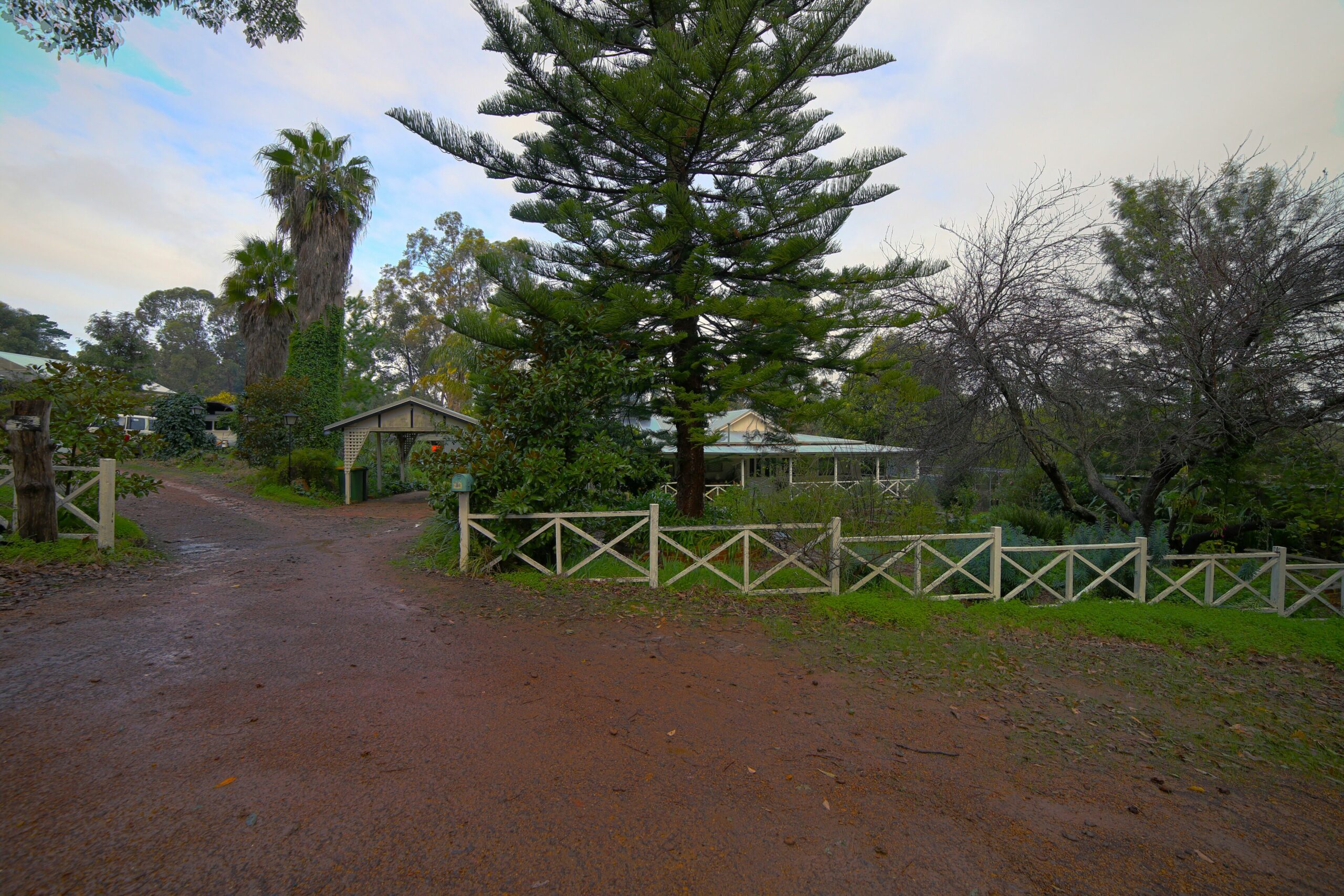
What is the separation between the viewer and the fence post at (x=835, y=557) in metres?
7.21

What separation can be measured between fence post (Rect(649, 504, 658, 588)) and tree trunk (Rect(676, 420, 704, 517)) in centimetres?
241

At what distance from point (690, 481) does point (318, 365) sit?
14.6 meters

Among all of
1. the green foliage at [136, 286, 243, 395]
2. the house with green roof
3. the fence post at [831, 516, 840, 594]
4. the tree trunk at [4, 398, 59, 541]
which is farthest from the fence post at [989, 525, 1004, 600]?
the green foliage at [136, 286, 243, 395]

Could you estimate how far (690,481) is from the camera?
32.4 ft

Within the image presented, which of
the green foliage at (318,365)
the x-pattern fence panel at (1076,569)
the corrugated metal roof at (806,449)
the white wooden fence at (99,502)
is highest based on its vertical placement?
the green foliage at (318,365)

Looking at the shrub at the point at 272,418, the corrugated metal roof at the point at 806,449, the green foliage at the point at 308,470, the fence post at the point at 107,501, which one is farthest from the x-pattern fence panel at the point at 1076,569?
the shrub at the point at 272,418

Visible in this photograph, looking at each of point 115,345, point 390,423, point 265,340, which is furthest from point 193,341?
point 390,423

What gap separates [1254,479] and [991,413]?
3793mm

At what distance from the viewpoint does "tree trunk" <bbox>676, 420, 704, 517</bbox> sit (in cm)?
984

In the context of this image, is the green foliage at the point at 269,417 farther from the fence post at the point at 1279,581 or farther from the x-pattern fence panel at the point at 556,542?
the fence post at the point at 1279,581

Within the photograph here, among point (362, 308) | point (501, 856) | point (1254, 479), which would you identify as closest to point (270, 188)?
point (362, 308)

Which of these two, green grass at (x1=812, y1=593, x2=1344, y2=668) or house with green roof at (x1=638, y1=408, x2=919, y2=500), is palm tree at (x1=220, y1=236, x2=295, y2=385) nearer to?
house with green roof at (x1=638, y1=408, x2=919, y2=500)

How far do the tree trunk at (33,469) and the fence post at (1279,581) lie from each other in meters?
14.8

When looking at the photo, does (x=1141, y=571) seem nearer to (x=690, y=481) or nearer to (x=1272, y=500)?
(x=1272, y=500)
